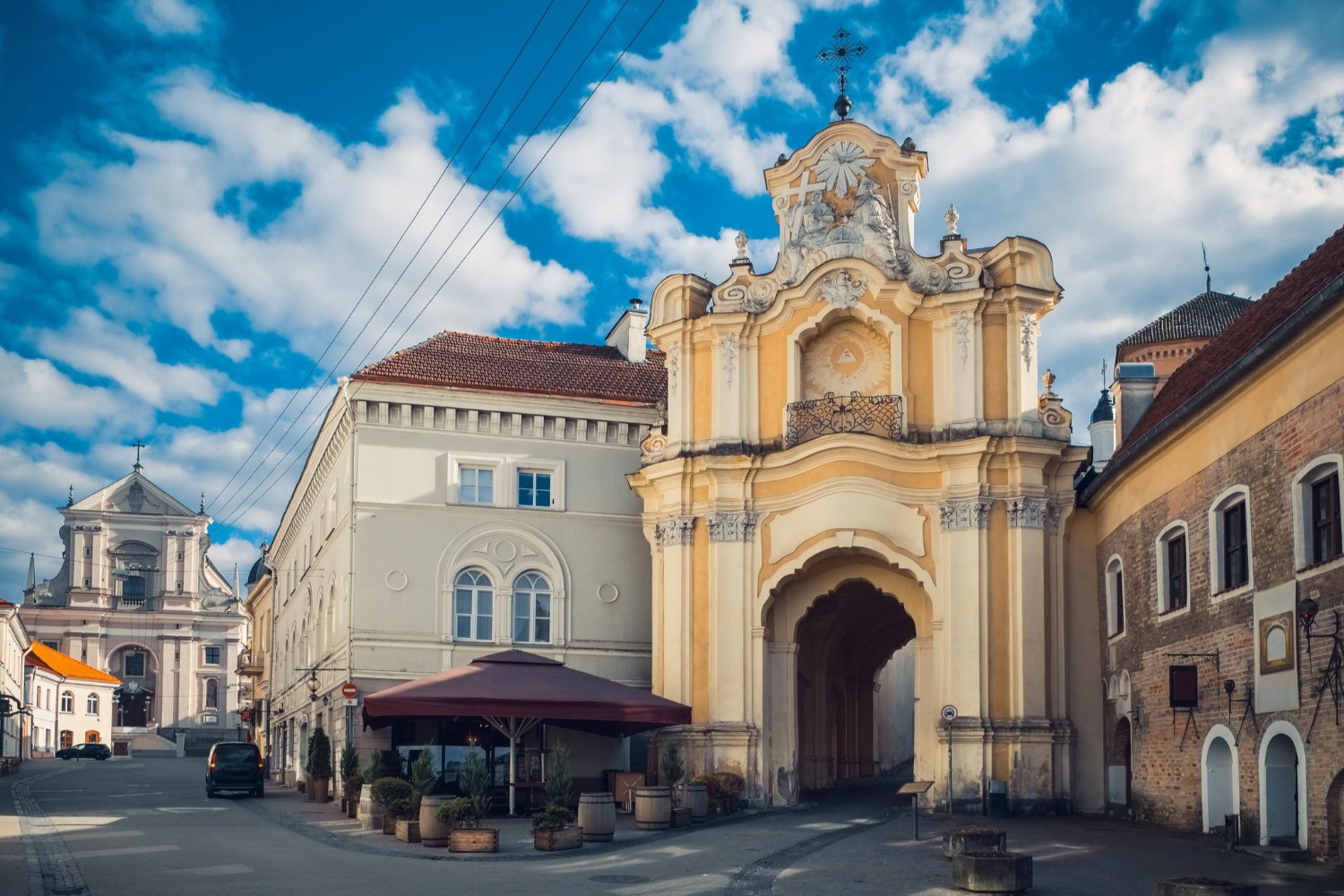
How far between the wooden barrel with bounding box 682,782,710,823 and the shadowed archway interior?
6.67 meters

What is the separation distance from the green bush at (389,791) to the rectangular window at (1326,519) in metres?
16.1

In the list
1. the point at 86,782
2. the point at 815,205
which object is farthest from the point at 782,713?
the point at 86,782

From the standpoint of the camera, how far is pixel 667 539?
3547 centimetres

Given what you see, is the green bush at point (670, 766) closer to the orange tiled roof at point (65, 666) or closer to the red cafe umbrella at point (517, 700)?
the red cafe umbrella at point (517, 700)

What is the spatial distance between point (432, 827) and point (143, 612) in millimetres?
75506

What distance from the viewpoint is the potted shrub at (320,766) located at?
36.4 meters

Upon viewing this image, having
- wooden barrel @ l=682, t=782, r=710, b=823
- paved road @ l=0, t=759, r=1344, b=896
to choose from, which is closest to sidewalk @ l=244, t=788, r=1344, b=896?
paved road @ l=0, t=759, r=1344, b=896

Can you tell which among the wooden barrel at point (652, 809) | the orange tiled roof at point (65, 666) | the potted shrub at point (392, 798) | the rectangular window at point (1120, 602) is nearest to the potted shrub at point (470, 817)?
the potted shrub at point (392, 798)

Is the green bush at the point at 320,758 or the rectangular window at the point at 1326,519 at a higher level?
the rectangular window at the point at 1326,519

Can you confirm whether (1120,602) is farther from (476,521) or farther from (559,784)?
(476,521)

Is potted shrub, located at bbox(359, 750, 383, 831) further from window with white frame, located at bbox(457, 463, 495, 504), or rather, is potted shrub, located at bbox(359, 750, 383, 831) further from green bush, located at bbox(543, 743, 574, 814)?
window with white frame, located at bbox(457, 463, 495, 504)

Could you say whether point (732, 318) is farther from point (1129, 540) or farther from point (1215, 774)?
point (1215, 774)

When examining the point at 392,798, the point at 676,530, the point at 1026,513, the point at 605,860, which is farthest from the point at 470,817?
the point at 1026,513

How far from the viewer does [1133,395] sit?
3497 centimetres
